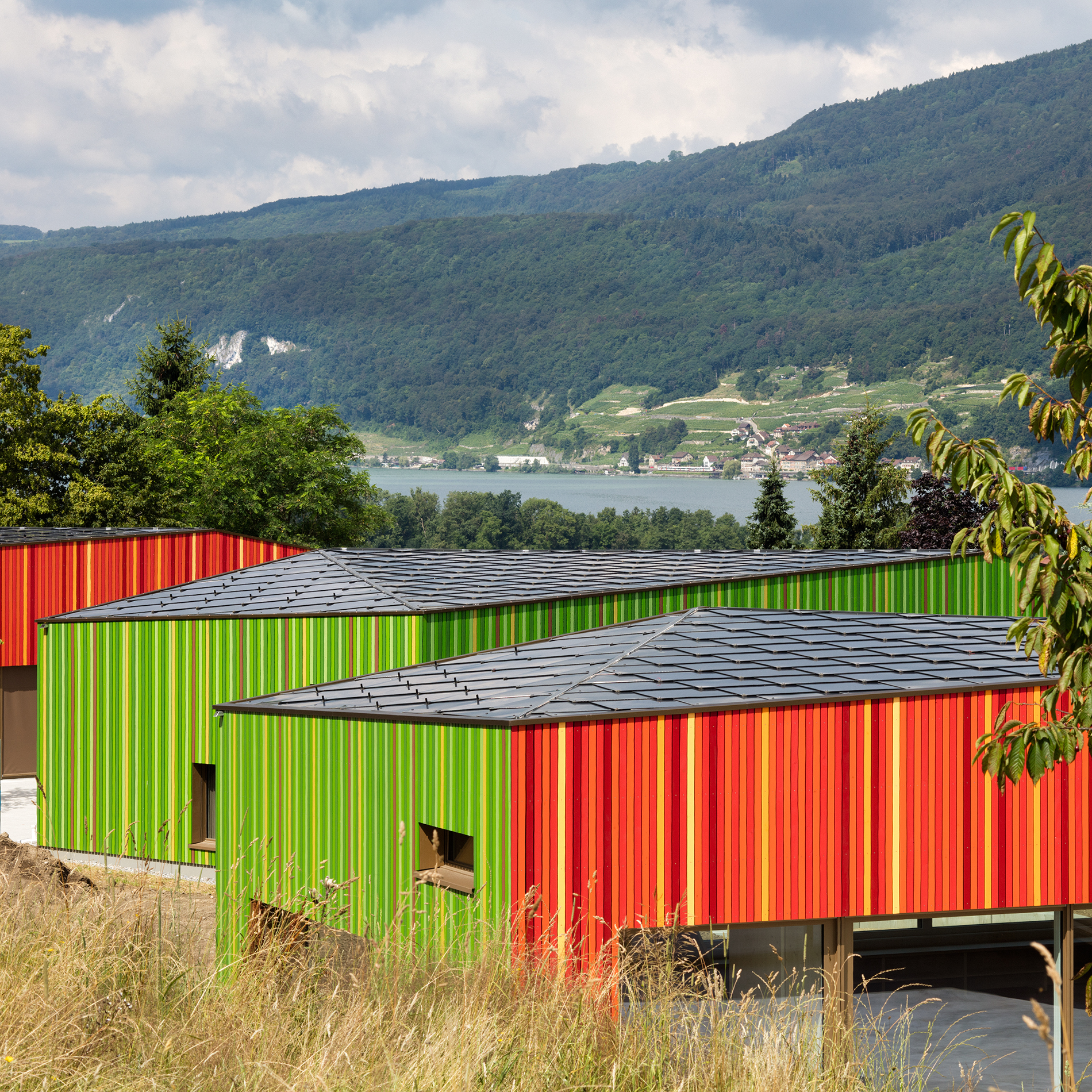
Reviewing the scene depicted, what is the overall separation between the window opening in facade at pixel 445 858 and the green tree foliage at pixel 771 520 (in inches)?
1834

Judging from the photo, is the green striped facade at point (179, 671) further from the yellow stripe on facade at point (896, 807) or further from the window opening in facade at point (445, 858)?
the yellow stripe on facade at point (896, 807)

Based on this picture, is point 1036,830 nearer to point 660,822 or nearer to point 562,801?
point 660,822

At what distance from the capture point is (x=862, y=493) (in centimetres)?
5784

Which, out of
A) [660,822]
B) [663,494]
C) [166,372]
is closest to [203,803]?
[660,822]

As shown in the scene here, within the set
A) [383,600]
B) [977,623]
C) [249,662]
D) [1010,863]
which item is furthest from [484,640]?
[1010,863]

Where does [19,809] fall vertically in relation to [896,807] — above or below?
below

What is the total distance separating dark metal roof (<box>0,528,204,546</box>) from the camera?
2358 centimetres

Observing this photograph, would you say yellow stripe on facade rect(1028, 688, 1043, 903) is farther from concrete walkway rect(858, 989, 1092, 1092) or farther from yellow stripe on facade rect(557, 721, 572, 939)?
yellow stripe on facade rect(557, 721, 572, 939)

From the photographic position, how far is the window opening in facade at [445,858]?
10.1 metres

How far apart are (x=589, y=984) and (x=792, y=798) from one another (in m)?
5.20

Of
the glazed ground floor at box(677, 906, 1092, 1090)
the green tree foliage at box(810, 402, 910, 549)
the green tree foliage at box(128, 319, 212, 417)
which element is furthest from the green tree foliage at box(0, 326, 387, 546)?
the glazed ground floor at box(677, 906, 1092, 1090)

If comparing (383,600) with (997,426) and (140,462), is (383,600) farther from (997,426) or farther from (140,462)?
(997,426)

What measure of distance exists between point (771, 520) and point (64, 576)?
127ft

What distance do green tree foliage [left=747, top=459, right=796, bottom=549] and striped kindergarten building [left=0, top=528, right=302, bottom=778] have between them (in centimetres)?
3449
